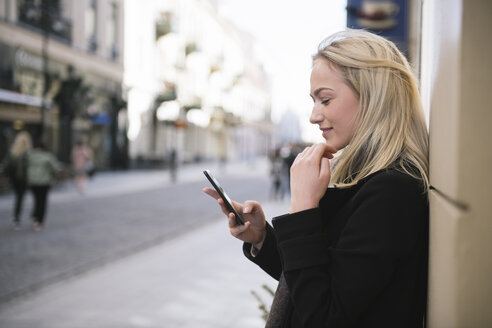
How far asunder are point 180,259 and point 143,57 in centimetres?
2387

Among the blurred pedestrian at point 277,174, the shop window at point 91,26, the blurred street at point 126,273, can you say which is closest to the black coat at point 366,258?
the blurred street at point 126,273

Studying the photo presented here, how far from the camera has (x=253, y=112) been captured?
66875 mm

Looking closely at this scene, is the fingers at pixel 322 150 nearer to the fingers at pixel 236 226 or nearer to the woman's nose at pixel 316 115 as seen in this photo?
the woman's nose at pixel 316 115

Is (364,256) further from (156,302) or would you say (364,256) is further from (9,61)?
(9,61)

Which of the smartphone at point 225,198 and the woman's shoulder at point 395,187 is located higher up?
the woman's shoulder at point 395,187

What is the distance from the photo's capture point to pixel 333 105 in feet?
4.33

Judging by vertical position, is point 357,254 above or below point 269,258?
above

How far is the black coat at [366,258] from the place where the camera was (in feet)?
3.53

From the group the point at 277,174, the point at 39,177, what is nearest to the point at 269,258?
the point at 39,177

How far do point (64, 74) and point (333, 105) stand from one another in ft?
71.2

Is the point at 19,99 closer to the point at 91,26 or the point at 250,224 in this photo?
the point at 91,26

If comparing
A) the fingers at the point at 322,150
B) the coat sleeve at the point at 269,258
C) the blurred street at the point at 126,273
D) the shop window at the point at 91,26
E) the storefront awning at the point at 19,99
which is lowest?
the blurred street at the point at 126,273

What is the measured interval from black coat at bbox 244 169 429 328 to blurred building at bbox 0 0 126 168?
16.4 metres

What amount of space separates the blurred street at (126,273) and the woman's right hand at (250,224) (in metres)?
2.69
